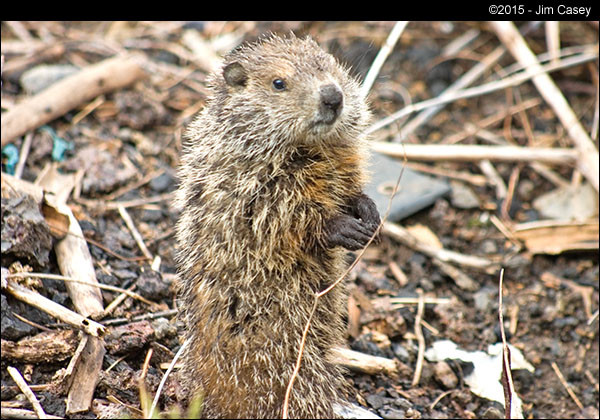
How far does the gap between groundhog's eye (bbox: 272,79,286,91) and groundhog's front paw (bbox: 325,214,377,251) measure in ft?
2.60

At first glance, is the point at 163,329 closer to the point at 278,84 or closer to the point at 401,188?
the point at 278,84

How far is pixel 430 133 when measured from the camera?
7.39 m

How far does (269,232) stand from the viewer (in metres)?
3.99

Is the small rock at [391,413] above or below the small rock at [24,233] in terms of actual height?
below

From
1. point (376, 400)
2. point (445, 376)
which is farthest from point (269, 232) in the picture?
point (445, 376)

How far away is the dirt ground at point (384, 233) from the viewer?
4492 millimetres

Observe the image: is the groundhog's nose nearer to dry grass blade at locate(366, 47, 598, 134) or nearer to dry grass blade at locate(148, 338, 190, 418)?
dry grass blade at locate(148, 338, 190, 418)

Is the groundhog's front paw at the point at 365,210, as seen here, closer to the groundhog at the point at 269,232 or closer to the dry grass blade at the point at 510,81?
the groundhog at the point at 269,232

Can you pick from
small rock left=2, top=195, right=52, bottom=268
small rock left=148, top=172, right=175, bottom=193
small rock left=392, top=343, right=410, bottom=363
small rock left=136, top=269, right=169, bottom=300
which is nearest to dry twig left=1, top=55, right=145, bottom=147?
small rock left=148, top=172, right=175, bottom=193

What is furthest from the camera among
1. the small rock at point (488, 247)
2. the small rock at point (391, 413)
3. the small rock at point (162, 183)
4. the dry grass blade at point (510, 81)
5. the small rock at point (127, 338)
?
the dry grass blade at point (510, 81)

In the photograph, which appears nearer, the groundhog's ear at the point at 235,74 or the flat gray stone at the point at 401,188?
the groundhog's ear at the point at 235,74

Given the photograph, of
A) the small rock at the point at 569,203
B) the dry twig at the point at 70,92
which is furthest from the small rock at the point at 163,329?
the small rock at the point at 569,203
